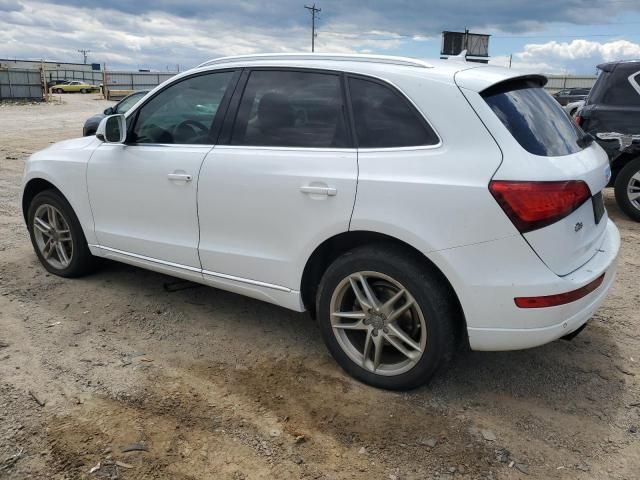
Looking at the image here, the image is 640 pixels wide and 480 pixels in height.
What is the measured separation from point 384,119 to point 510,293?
44.3 inches

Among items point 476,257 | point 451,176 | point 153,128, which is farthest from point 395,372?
point 153,128

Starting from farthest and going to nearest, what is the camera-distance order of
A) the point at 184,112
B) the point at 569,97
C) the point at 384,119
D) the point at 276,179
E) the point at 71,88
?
the point at 71,88 < the point at 569,97 < the point at 184,112 < the point at 276,179 < the point at 384,119

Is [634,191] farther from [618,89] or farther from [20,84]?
[20,84]

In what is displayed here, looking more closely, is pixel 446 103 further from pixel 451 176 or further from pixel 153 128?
pixel 153 128

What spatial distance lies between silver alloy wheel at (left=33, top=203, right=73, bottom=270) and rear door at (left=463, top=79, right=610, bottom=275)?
11.8 ft

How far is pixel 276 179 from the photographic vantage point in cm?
329

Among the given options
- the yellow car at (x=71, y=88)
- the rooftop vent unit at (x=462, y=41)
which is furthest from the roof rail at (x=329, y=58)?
the yellow car at (x=71, y=88)

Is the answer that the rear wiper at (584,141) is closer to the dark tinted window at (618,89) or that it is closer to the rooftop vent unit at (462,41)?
the dark tinted window at (618,89)

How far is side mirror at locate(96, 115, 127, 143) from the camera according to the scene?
13.4ft

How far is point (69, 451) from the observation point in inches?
105

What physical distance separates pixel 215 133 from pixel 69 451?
204 centimetres

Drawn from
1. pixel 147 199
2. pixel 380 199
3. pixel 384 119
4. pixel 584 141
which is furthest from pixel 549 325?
pixel 147 199

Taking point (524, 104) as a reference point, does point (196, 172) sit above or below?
below

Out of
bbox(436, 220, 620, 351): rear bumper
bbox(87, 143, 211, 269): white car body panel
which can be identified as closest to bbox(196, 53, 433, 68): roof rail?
bbox(87, 143, 211, 269): white car body panel
